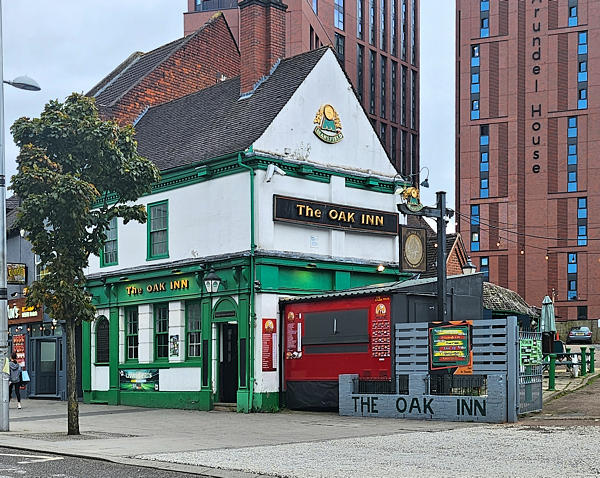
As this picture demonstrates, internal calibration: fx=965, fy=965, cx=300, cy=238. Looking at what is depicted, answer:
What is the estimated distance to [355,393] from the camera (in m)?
20.3

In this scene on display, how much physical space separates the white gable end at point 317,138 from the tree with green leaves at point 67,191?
592cm

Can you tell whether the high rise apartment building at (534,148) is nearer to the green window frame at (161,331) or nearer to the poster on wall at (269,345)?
the green window frame at (161,331)

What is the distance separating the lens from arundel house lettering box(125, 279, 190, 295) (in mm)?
24906

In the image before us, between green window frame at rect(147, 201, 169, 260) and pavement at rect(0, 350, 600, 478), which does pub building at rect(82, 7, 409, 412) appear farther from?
pavement at rect(0, 350, 600, 478)

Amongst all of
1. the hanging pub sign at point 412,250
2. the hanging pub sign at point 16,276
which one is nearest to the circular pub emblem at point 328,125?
the hanging pub sign at point 412,250

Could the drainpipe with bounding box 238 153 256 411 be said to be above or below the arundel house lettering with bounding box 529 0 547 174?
below

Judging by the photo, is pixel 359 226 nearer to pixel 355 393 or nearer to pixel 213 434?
pixel 355 393

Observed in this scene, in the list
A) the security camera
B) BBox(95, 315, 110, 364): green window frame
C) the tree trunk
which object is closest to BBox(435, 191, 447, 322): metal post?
the security camera

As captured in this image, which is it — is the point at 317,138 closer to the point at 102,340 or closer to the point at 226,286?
the point at 226,286

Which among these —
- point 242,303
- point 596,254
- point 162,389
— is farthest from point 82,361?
point 596,254

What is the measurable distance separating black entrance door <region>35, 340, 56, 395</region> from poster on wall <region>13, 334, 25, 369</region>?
0.90 m

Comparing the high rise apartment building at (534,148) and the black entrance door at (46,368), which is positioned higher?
the high rise apartment building at (534,148)

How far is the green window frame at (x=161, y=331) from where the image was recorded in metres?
25.8

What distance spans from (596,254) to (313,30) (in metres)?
35.1
